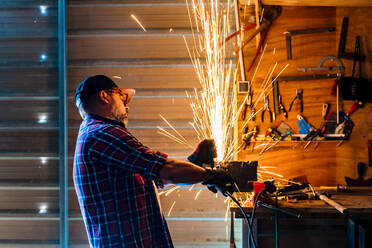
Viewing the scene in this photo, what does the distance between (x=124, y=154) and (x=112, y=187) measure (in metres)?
0.25

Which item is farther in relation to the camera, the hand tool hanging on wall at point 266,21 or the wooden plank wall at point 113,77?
the wooden plank wall at point 113,77

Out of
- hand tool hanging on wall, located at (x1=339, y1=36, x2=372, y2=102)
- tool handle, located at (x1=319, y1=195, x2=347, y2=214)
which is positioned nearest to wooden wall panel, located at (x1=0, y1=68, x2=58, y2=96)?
tool handle, located at (x1=319, y1=195, x2=347, y2=214)

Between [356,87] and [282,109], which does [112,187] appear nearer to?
[282,109]

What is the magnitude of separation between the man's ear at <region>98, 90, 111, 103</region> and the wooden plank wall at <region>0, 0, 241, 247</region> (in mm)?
1382

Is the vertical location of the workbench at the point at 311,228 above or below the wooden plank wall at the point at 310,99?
below

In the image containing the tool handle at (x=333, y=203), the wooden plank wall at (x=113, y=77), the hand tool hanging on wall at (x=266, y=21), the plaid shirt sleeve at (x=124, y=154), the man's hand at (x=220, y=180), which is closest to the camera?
the plaid shirt sleeve at (x=124, y=154)

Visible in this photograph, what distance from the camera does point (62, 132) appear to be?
134 inches

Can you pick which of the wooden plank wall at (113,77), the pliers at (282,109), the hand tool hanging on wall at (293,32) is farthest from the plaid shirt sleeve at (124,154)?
the hand tool hanging on wall at (293,32)

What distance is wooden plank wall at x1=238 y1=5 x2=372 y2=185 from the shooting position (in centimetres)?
331

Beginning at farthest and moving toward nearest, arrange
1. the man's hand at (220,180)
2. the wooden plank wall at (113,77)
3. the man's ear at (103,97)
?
the wooden plank wall at (113,77)
the man's ear at (103,97)
the man's hand at (220,180)

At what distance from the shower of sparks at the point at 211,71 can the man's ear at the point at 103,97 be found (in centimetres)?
148

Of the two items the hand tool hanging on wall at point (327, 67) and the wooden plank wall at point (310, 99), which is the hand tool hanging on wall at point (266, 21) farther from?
the hand tool hanging on wall at point (327, 67)

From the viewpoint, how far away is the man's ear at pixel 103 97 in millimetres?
2033

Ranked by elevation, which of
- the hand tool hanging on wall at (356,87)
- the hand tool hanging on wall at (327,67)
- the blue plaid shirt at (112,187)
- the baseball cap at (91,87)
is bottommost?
the blue plaid shirt at (112,187)
